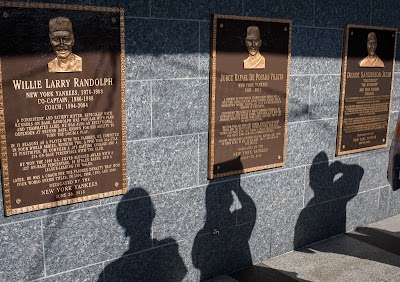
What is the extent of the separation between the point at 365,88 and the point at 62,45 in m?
4.22

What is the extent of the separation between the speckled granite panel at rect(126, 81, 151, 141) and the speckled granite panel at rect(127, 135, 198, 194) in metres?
0.10

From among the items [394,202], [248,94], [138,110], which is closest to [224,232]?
[248,94]

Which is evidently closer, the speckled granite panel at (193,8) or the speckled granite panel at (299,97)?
the speckled granite panel at (193,8)

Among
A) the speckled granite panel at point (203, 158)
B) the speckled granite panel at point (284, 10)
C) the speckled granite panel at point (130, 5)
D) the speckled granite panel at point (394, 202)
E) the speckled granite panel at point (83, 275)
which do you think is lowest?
the speckled granite panel at point (394, 202)

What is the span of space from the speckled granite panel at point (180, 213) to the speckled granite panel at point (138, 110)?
0.70 metres

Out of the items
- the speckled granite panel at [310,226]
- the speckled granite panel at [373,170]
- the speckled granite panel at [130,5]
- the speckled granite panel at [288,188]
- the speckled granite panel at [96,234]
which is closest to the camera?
the speckled granite panel at [130,5]

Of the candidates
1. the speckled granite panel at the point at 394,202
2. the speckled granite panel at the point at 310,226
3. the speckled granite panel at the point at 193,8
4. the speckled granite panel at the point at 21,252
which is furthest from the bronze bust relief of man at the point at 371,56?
the speckled granite panel at the point at 21,252

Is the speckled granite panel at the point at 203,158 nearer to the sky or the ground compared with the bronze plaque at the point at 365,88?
nearer to the ground

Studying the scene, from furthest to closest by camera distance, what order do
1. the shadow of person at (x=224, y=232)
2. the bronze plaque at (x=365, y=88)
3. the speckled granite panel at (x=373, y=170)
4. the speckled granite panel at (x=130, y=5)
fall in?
1. the speckled granite panel at (x=373, y=170)
2. the bronze plaque at (x=365, y=88)
3. the shadow of person at (x=224, y=232)
4. the speckled granite panel at (x=130, y=5)

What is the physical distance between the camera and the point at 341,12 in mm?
6105

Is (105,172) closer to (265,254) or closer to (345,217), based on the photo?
(265,254)

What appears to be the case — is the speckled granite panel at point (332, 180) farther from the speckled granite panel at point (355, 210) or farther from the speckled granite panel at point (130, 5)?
the speckled granite panel at point (130, 5)

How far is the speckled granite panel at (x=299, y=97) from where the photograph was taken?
5.76 metres

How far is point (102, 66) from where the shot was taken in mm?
4289
